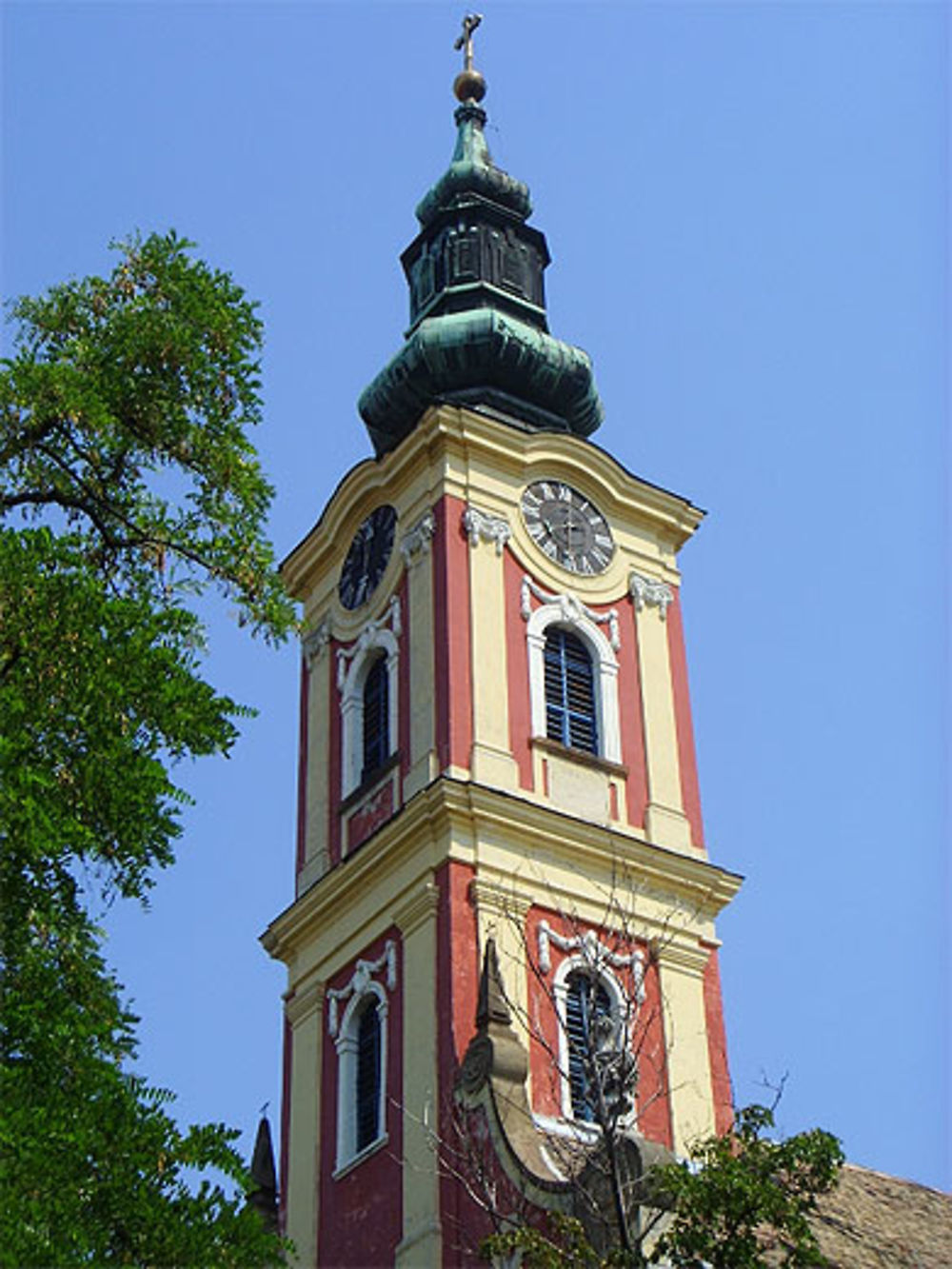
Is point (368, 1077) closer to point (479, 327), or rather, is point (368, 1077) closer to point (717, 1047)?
point (717, 1047)

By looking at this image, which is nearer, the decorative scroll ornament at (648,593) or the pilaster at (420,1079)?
the pilaster at (420,1079)

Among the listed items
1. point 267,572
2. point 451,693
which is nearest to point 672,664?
point 451,693

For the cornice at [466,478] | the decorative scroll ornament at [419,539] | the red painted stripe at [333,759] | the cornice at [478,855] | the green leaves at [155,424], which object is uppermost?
the cornice at [466,478]

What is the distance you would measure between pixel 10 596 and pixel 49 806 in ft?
4.49

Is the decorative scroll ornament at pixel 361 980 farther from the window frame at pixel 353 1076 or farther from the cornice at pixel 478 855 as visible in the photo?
the cornice at pixel 478 855

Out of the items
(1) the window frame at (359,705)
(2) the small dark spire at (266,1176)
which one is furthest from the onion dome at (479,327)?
(2) the small dark spire at (266,1176)

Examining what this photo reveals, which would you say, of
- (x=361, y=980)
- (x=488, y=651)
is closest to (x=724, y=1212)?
(x=361, y=980)

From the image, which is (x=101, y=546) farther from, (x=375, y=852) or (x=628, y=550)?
(x=628, y=550)

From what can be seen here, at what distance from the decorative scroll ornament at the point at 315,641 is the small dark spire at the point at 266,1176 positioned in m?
6.54

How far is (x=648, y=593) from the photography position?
29328 mm

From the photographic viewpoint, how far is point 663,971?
83.3 ft

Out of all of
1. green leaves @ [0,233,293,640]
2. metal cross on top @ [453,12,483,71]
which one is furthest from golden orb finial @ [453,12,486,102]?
green leaves @ [0,233,293,640]

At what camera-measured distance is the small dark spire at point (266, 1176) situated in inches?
973

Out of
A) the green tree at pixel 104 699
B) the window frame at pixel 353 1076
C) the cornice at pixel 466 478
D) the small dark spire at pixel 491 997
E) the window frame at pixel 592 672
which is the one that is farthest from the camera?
the cornice at pixel 466 478
